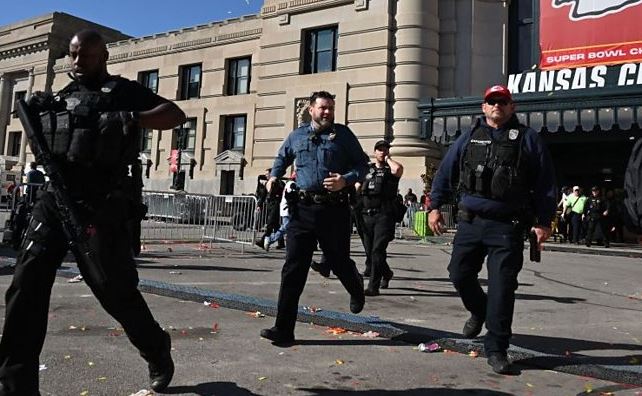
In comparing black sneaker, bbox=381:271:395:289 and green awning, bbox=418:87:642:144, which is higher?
green awning, bbox=418:87:642:144

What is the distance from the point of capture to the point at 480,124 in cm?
415

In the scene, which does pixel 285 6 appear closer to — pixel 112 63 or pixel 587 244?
pixel 112 63

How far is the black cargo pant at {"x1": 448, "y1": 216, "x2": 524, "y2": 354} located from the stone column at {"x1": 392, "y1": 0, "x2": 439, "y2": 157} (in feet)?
61.3

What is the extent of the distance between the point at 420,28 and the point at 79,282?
19.1m

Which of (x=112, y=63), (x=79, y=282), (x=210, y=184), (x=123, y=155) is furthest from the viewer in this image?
(x=112, y=63)

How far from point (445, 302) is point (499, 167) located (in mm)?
2879

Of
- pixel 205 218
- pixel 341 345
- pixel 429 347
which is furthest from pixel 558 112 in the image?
pixel 341 345

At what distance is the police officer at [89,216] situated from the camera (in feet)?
8.99

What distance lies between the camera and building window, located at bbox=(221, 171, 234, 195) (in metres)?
28.8

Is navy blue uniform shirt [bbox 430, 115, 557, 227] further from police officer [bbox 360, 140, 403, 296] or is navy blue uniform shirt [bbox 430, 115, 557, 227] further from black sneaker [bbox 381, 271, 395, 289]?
black sneaker [bbox 381, 271, 395, 289]

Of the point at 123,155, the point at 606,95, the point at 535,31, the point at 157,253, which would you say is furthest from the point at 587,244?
the point at 123,155

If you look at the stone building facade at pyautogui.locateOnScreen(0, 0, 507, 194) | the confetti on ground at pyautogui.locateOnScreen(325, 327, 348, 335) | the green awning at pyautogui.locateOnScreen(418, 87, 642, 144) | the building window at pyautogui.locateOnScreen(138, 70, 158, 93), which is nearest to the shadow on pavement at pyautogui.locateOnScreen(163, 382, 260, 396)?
the confetti on ground at pyautogui.locateOnScreen(325, 327, 348, 335)

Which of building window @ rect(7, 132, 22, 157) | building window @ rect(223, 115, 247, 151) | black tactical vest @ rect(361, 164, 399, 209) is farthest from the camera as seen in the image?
building window @ rect(7, 132, 22, 157)

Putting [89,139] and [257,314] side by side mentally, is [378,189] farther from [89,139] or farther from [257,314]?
[89,139]
